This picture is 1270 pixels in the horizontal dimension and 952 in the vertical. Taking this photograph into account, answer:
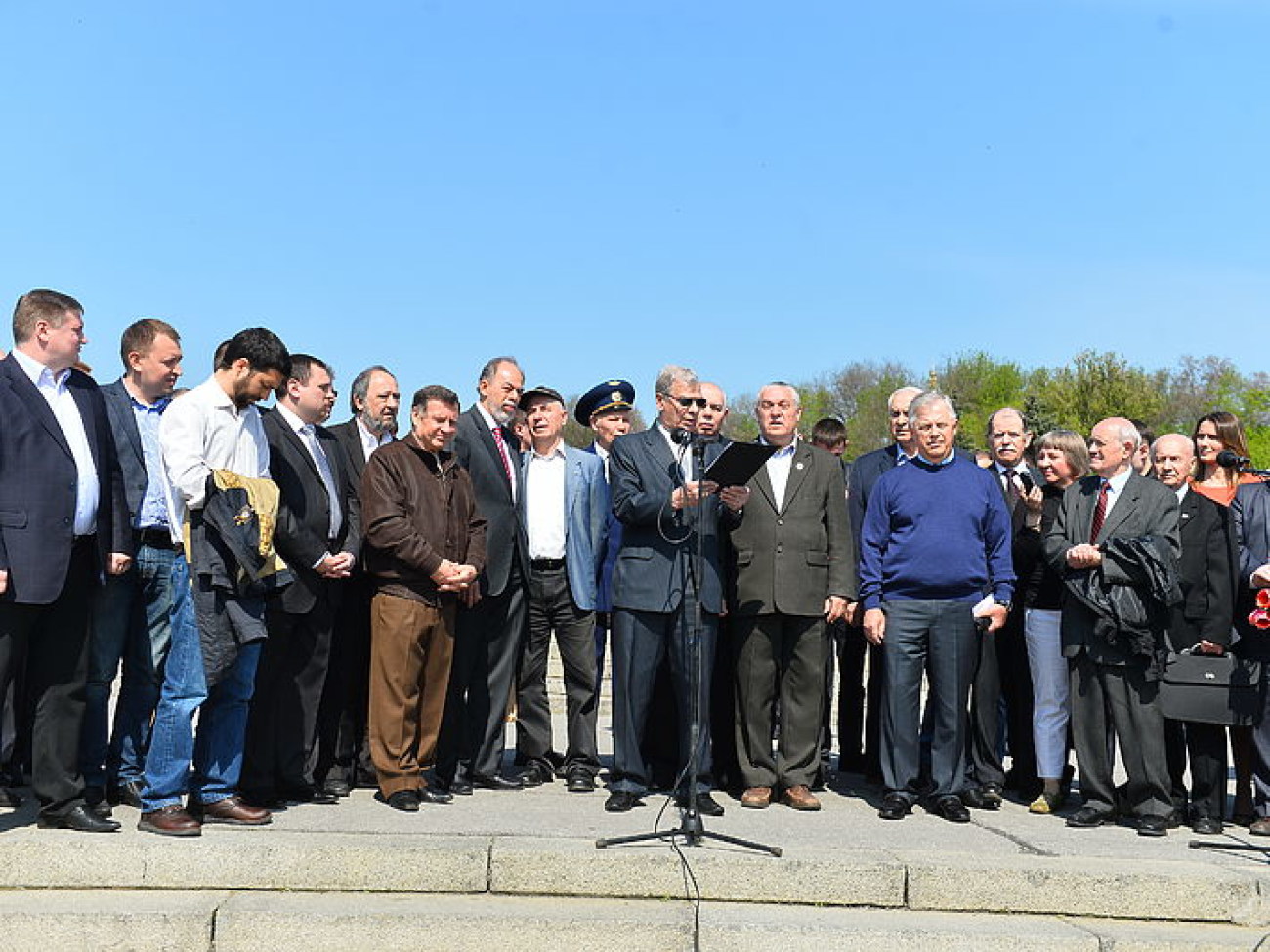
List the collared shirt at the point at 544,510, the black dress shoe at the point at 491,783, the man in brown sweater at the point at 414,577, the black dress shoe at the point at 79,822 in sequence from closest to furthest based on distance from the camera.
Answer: the black dress shoe at the point at 79,822
the man in brown sweater at the point at 414,577
the black dress shoe at the point at 491,783
the collared shirt at the point at 544,510

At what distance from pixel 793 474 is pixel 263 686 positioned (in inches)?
116

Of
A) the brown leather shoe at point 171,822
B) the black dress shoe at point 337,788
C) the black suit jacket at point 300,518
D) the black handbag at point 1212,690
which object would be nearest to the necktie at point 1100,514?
the black handbag at point 1212,690

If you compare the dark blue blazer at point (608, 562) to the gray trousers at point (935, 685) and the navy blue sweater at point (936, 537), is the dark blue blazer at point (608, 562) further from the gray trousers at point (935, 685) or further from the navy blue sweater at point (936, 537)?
the gray trousers at point (935, 685)

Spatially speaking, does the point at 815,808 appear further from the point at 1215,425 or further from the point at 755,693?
the point at 1215,425

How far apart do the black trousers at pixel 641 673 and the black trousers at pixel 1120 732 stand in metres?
1.98

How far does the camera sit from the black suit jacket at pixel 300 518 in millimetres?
6031

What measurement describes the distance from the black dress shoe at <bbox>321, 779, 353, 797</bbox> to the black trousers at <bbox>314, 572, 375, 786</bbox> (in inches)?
1.4

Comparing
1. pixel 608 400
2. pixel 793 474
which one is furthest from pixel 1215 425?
pixel 608 400

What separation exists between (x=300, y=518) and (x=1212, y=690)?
4666mm

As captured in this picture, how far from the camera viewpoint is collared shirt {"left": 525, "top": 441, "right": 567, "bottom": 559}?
7.21 metres

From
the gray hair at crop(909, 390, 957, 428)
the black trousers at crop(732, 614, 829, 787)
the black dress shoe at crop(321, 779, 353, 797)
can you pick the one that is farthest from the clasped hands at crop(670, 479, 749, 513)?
the black dress shoe at crop(321, 779, 353, 797)

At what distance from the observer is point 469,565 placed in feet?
21.1

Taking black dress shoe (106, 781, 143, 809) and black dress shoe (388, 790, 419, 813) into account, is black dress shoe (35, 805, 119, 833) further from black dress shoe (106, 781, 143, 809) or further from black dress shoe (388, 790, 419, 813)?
black dress shoe (388, 790, 419, 813)

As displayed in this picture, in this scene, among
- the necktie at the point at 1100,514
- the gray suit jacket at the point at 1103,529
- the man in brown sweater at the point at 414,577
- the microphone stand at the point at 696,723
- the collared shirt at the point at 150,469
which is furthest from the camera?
the necktie at the point at 1100,514
